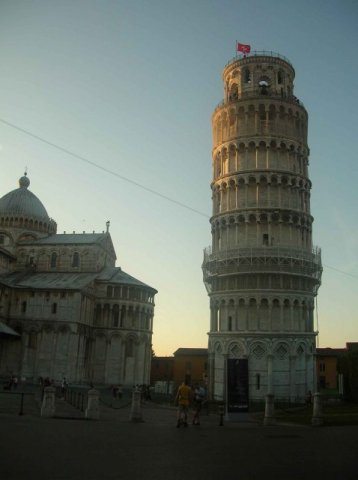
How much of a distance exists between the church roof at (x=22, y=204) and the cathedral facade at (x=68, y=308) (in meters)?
0.18

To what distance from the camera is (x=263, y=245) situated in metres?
48.0

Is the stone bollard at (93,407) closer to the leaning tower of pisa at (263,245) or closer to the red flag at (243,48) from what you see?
the leaning tower of pisa at (263,245)

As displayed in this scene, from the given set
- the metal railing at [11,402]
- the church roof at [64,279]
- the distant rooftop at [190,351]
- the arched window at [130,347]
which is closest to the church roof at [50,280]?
the church roof at [64,279]

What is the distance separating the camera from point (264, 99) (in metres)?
50.7

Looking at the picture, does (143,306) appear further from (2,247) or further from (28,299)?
(2,247)

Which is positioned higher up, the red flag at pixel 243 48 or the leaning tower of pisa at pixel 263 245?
the red flag at pixel 243 48

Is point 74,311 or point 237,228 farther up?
point 237,228

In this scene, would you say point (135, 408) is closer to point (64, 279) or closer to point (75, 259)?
point (64, 279)

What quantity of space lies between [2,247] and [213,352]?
37.2 metres

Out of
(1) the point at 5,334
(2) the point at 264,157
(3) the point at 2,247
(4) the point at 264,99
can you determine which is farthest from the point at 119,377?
(4) the point at 264,99

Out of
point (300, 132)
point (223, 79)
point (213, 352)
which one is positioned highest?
point (223, 79)

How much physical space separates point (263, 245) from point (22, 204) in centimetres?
4257

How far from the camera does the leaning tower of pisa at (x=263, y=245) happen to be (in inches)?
1822

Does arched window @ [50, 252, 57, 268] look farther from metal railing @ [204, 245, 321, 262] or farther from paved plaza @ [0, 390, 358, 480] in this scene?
paved plaza @ [0, 390, 358, 480]
